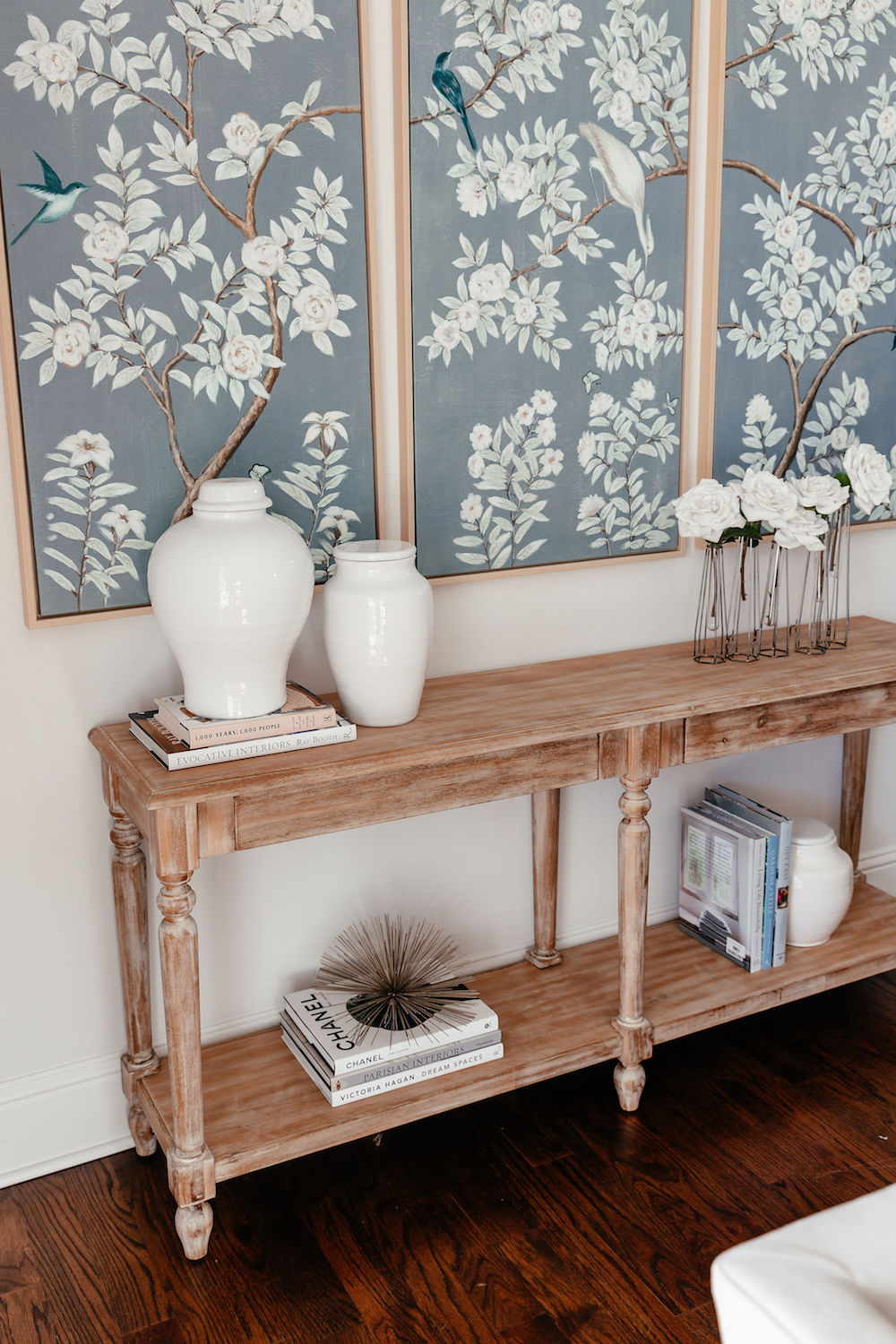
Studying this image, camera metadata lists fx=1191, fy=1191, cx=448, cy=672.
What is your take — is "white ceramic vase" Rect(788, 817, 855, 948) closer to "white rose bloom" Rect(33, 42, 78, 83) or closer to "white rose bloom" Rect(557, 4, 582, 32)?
"white rose bloom" Rect(557, 4, 582, 32)

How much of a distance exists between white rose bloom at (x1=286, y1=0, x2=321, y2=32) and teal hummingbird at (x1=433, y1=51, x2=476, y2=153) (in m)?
0.24

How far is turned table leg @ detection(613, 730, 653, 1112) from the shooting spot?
213 cm

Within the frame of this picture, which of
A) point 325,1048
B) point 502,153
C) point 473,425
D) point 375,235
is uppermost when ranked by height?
point 502,153

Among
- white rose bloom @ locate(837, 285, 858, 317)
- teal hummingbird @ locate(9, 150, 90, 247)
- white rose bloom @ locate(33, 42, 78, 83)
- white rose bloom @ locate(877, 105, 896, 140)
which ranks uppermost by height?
white rose bloom @ locate(877, 105, 896, 140)

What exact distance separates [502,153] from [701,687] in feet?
3.39

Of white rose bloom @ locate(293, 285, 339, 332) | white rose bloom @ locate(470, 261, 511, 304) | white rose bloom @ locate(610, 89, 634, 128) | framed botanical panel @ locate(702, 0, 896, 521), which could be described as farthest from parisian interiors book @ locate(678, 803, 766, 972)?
white rose bloom @ locate(610, 89, 634, 128)

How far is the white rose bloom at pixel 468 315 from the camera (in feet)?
7.13

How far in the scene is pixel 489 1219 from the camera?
2.01 metres

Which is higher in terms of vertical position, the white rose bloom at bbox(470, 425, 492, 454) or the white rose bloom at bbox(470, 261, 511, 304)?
the white rose bloom at bbox(470, 261, 511, 304)

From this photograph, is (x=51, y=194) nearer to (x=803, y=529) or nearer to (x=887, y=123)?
(x=803, y=529)

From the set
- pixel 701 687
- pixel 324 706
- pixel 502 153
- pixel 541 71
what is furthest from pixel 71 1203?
pixel 541 71

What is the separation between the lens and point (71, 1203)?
2.07 metres

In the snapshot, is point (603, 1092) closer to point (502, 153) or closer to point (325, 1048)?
point (325, 1048)

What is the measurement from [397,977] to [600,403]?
3.86ft
